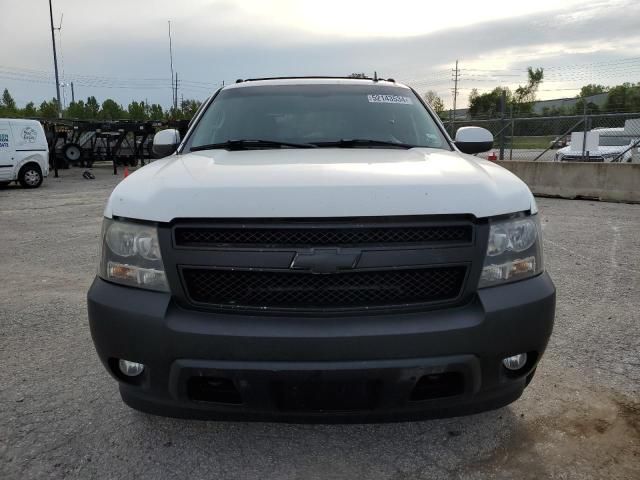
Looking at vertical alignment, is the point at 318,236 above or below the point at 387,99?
below

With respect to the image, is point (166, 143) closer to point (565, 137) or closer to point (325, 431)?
point (325, 431)

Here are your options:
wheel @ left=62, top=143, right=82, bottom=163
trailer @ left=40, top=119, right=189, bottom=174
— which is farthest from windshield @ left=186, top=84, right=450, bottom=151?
wheel @ left=62, top=143, right=82, bottom=163

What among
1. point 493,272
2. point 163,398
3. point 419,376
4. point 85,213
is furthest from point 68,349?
point 85,213

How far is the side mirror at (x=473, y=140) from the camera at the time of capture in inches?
149

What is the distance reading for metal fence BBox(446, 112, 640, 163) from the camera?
15.7 m

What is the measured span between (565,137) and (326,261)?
17.0 meters

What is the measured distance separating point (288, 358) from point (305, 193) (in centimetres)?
63

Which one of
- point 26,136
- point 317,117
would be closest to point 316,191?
point 317,117

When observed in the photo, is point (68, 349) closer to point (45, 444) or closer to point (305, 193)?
point (45, 444)

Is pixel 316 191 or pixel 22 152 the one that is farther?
pixel 22 152

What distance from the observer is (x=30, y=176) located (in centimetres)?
1711

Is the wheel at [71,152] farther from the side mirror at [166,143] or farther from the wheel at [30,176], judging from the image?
the side mirror at [166,143]

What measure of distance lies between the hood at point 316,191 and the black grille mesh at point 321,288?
24 centimetres

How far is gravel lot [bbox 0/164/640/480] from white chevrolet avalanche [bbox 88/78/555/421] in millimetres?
409
